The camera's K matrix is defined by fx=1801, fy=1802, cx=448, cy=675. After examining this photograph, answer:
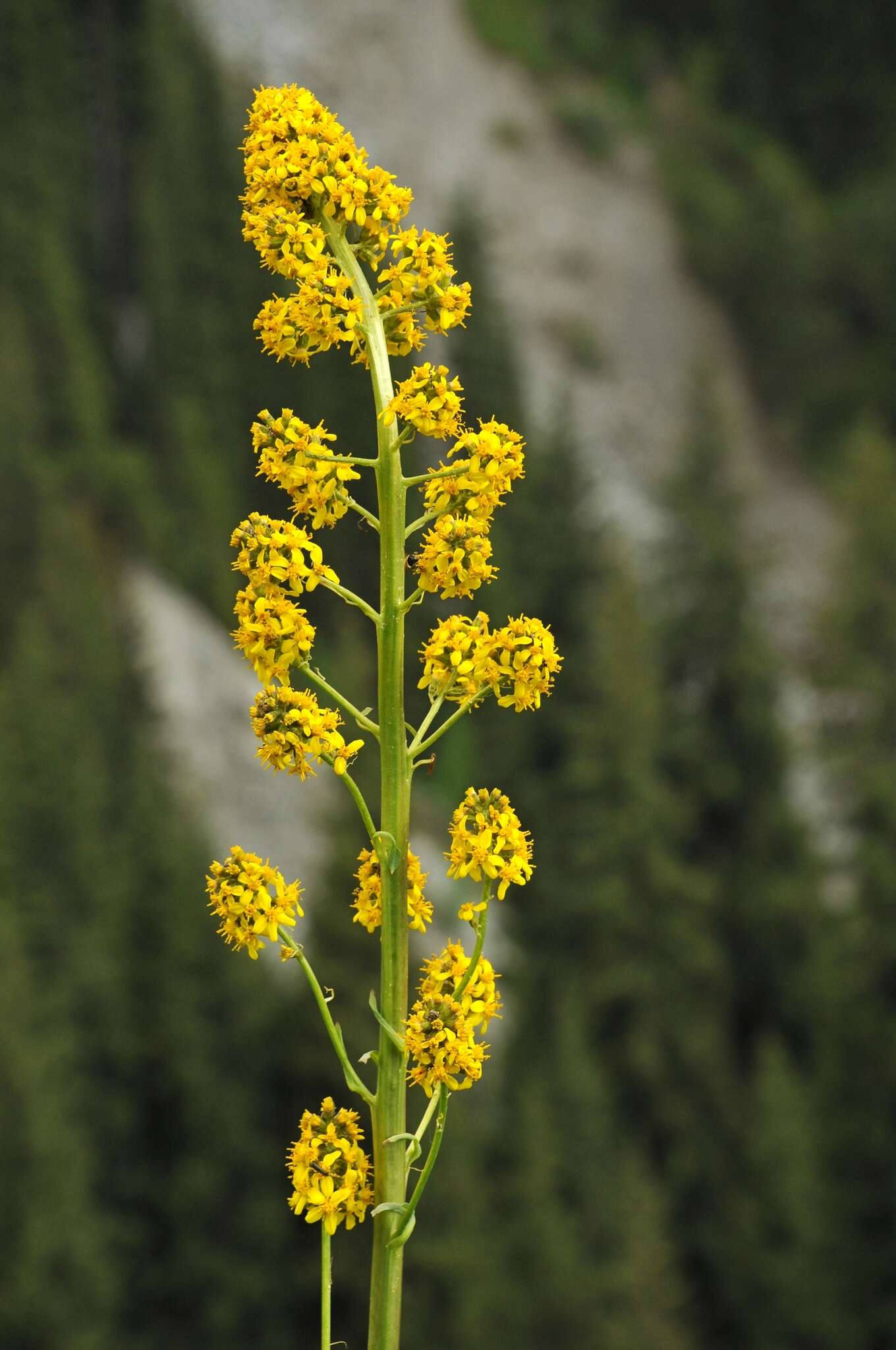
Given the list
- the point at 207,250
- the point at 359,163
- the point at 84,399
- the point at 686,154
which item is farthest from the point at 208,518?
the point at 359,163

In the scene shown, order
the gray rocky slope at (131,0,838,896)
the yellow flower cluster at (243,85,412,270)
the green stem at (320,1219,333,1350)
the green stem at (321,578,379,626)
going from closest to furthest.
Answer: the green stem at (320,1219,333,1350) < the green stem at (321,578,379,626) < the yellow flower cluster at (243,85,412,270) < the gray rocky slope at (131,0,838,896)

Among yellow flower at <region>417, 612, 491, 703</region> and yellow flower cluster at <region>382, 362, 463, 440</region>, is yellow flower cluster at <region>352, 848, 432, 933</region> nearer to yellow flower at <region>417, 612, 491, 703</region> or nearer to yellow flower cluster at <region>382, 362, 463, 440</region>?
yellow flower at <region>417, 612, 491, 703</region>

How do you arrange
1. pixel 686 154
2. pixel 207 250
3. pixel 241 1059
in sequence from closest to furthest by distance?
1. pixel 241 1059
2. pixel 207 250
3. pixel 686 154

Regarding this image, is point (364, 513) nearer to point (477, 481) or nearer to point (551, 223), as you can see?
point (477, 481)

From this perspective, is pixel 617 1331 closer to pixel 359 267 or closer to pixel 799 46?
pixel 359 267

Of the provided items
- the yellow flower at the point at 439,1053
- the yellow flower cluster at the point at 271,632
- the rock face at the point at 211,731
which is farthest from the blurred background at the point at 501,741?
the yellow flower cluster at the point at 271,632

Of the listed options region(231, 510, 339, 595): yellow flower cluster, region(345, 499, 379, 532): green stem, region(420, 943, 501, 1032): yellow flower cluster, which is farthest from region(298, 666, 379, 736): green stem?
region(420, 943, 501, 1032): yellow flower cluster
